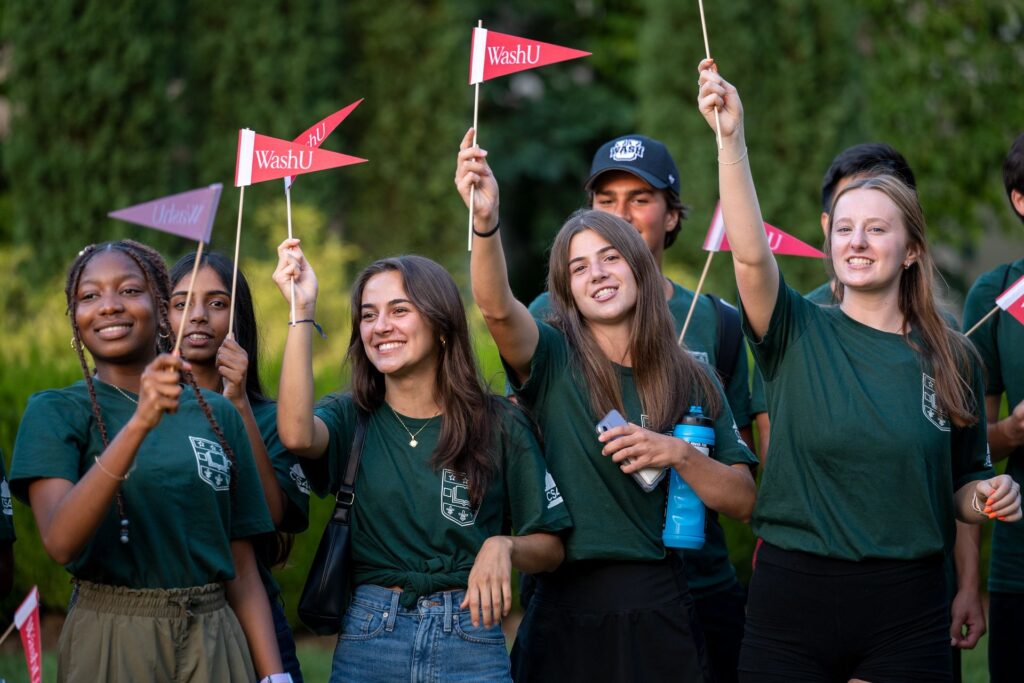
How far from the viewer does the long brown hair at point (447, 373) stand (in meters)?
3.57

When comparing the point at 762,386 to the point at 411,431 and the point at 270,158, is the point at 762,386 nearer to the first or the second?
the point at 411,431

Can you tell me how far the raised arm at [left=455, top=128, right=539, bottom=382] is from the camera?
3516 mm

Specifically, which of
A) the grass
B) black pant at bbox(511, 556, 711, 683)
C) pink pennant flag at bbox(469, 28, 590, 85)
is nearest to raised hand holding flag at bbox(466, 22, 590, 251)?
pink pennant flag at bbox(469, 28, 590, 85)

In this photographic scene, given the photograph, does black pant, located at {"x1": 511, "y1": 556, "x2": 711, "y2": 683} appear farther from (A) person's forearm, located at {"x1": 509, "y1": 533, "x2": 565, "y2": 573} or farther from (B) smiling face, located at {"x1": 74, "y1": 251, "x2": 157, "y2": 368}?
(B) smiling face, located at {"x1": 74, "y1": 251, "x2": 157, "y2": 368}

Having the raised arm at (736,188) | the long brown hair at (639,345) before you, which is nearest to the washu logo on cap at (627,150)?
the long brown hair at (639,345)

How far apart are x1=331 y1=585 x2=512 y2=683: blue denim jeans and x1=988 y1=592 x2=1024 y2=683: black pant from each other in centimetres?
172

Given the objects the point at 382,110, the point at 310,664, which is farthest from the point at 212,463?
the point at 382,110

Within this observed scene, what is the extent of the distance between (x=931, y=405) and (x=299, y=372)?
1789 millimetres

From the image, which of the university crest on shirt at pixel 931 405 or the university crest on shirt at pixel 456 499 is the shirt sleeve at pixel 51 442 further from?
the university crest on shirt at pixel 931 405

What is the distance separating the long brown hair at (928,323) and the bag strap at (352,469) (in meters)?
1.49

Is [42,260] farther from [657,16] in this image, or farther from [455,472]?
[455,472]

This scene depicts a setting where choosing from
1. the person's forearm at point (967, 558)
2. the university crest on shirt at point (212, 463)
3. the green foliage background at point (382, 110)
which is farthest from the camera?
the green foliage background at point (382, 110)

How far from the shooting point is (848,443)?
3.49 m

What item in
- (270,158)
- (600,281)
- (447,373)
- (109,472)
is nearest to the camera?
(109,472)
